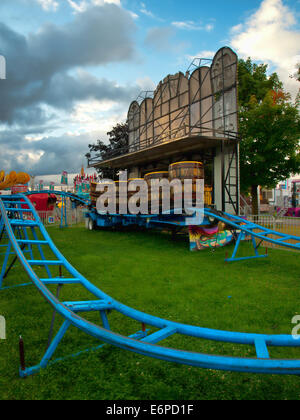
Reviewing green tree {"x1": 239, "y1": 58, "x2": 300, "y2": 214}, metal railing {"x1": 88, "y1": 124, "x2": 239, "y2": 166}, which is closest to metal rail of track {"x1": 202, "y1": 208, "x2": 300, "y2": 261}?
metal railing {"x1": 88, "y1": 124, "x2": 239, "y2": 166}

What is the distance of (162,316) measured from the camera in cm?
429

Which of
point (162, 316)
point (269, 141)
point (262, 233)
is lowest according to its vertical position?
point (162, 316)

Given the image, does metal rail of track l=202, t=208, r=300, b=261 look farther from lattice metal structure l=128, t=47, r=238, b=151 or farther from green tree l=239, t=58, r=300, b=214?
green tree l=239, t=58, r=300, b=214

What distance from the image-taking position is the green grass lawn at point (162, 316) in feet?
8.73

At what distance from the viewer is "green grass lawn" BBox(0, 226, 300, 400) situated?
2.66 metres

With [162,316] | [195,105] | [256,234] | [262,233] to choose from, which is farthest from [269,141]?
[162,316]

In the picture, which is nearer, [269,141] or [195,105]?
[195,105]

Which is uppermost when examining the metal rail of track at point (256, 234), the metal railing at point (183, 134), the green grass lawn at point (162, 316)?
the metal railing at point (183, 134)

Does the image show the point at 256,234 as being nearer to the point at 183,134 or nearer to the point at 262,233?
the point at 262,233

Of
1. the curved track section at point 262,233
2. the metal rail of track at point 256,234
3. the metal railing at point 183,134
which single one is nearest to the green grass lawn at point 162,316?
the metal rail of track at point 256,234

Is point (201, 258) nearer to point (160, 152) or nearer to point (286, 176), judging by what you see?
point (160, 152)

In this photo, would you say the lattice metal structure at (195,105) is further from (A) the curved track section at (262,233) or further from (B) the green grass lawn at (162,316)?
(B) the green grass lawn at (162,316)

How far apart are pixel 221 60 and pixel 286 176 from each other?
378 inches

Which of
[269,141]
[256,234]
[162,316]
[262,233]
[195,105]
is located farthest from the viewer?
[269,141]
